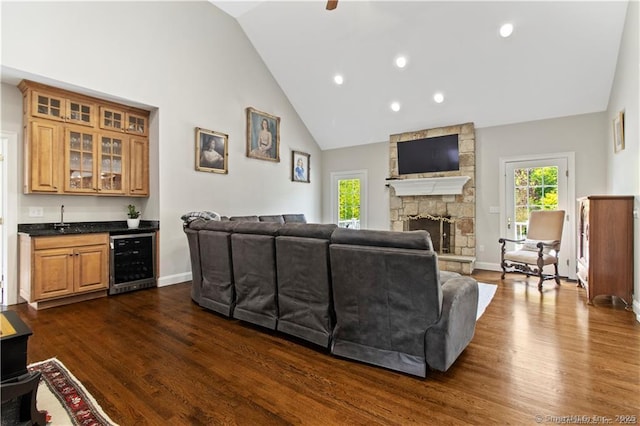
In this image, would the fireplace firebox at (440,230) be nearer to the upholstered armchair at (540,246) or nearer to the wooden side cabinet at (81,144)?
the upholstered armchair at (540,246)

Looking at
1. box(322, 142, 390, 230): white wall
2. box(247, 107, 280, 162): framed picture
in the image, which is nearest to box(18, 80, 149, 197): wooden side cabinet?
box(247, 107, 280, 162): framed picture

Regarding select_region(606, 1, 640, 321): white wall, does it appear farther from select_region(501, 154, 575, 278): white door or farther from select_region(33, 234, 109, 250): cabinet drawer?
select_region(33, 234, 109, 250): cabinet drawer

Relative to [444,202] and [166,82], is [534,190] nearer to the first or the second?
[444,202]

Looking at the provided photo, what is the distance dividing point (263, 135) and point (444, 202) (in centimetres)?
402

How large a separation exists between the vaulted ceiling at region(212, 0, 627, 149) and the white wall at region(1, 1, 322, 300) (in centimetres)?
75

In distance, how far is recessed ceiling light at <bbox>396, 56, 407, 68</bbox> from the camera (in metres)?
5.39

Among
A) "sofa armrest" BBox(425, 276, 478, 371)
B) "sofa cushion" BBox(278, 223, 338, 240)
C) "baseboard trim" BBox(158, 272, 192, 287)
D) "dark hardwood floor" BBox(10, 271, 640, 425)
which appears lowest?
"dark hardwood floor" BBox(10, 271, 640, 425)

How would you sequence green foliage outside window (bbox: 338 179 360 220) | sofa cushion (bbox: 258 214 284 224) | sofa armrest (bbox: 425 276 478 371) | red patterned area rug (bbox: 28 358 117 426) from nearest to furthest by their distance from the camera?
1. red patterned area rug (bbox: 28 358 117 426)
2. sofa armrest (bbox: 425 276 478 371)
3. sofa cushion (bbox: 258 214 284 224)
4. green foliage outside window (bbox: 338 179 360 220)

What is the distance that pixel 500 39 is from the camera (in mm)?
4578

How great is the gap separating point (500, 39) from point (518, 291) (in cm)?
367

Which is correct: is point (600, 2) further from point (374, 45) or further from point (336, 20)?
point (336, 20)

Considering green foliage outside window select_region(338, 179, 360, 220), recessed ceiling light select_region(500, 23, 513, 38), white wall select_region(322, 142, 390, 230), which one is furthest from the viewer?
green foliage outside window select_region(338, 179, 360, 220)

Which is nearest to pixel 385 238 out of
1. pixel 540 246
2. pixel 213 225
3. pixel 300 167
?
pixel 213 225

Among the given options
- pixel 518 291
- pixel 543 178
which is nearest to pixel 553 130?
pixel 543 178
